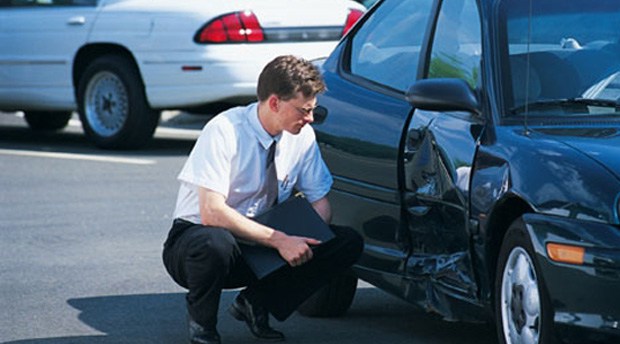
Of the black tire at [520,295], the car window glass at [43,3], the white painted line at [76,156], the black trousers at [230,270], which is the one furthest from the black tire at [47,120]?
the black tire at [520,295]

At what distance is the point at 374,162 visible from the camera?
6.68 metres

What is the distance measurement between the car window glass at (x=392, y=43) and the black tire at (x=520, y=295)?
130 centimetres

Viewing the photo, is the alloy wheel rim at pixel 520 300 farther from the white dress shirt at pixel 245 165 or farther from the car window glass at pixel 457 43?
the white dress shirt at pixel 245 165

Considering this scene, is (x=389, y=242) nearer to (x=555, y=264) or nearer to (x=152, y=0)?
(x=555, y=264)

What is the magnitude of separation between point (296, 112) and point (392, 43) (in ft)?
2.65

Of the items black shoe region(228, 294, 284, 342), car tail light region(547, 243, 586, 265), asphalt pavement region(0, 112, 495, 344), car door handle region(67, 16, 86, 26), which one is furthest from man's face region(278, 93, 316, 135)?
car door handle region(67, 16, 86, 26)

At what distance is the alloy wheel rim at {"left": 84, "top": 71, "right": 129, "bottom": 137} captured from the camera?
1412 cm

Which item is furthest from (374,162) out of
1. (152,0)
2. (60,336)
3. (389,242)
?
(152,0)

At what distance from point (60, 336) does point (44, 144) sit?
8157 mm

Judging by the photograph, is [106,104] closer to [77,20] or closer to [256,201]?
[77,20]

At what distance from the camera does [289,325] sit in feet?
Result: 23.4

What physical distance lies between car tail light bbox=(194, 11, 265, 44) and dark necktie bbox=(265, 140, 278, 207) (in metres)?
6.84

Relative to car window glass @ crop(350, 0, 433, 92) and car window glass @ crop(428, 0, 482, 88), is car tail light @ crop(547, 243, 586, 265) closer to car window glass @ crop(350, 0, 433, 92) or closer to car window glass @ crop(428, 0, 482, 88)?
car window glass @ crop(428, 0, 482, 88)

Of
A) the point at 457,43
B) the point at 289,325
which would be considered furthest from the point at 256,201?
the point at 457,43
